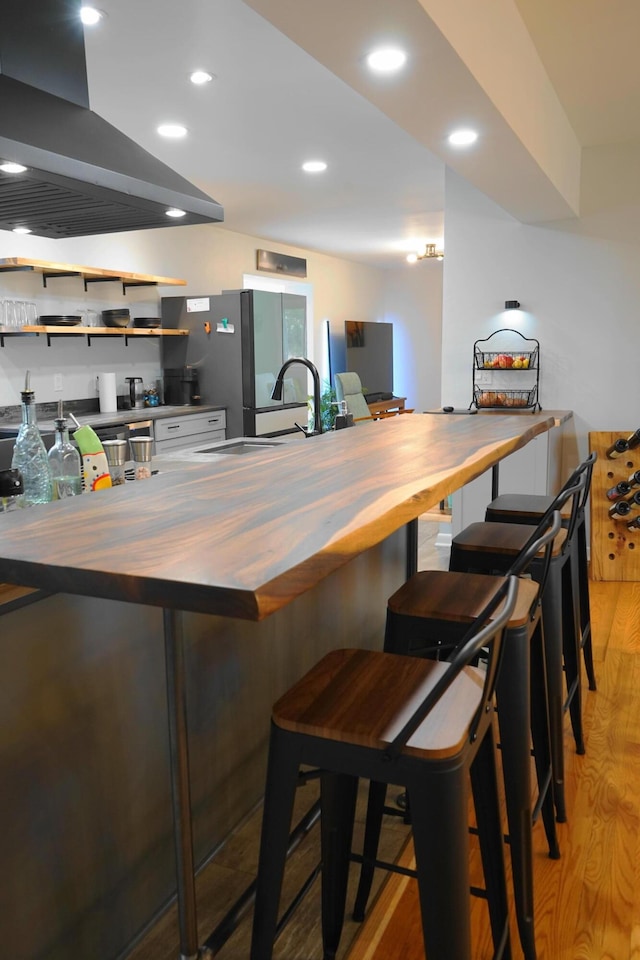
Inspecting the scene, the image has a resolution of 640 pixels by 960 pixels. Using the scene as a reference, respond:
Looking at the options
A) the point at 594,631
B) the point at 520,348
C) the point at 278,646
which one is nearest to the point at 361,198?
the point at 520,348

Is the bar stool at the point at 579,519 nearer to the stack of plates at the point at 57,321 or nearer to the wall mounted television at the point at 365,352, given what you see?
the stack of plates at the point at 57,321

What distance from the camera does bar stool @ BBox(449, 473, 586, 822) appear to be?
1.91 meters

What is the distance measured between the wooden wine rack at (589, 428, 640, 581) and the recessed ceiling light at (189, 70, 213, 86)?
9.15 ft

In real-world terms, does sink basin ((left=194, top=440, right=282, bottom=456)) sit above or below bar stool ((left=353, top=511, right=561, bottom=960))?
above

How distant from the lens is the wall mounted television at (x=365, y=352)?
31.7ft

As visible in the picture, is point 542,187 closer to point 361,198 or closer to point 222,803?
point 361,198

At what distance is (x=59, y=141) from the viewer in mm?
1983

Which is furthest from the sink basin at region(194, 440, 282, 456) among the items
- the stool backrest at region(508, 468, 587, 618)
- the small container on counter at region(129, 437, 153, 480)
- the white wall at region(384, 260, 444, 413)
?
→ the white wall at region(384, 260, 444, 413)

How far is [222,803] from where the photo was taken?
6.25 feet

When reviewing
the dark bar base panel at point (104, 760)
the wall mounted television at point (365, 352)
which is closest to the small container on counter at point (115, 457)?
the dark bar base panel at point (104, 760)

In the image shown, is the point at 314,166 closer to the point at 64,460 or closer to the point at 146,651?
the point at 64,460

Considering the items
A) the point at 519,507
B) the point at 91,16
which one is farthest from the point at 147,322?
the point at 519,507

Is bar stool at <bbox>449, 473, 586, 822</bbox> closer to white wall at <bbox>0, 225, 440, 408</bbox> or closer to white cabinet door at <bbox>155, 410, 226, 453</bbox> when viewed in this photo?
white cabinet door at <bbox>155, 410, 226, 453</bbox>

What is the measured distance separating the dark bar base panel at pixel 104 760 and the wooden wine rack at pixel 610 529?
9.75 ft
